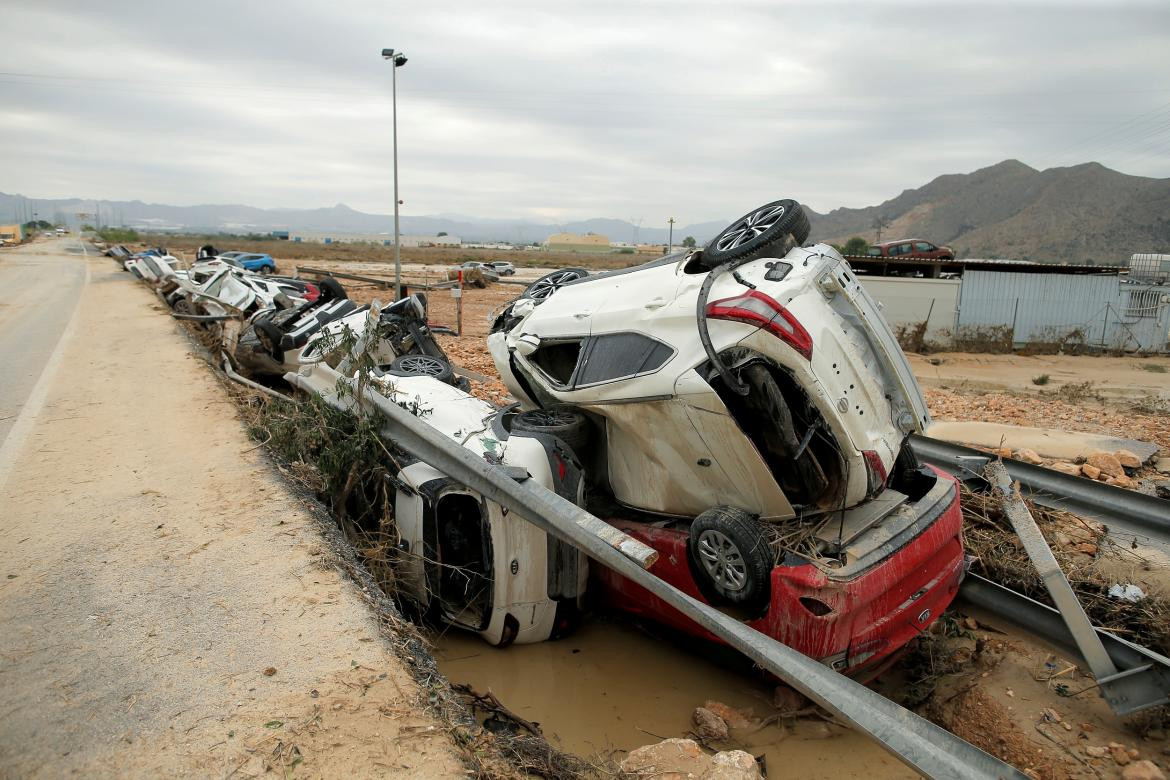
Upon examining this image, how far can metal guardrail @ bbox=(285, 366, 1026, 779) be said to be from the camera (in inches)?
92.4

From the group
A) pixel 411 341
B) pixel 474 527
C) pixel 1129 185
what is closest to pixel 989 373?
pixel 411 341

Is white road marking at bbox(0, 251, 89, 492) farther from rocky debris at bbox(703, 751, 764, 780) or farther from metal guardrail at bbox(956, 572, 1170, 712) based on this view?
metal guardrail at bbox(956, 572, 1170, 712)

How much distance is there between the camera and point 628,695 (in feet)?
13.0

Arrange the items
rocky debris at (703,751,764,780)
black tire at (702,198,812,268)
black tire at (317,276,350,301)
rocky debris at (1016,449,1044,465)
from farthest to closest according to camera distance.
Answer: black tire at (317,276,350,301) → rocky debris at (1016,449,1044,465) → black tire at (702,198,812,268) → rocky debris at (703,751,764,780)

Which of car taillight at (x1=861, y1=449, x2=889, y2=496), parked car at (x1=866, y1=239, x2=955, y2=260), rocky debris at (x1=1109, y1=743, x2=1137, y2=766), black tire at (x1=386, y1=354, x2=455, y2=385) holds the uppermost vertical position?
parked car at (x1=866, y1=239, x2=955, y2=260)

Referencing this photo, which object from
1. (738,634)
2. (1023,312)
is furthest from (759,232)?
(1023,312)

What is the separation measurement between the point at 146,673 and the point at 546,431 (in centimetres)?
226

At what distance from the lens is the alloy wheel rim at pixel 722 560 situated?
11.4 feet

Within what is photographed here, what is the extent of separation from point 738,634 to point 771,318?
1.49 m

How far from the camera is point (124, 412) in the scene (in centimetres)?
657

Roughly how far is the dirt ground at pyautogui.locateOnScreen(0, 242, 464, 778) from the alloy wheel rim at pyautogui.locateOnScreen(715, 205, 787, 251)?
2.73m

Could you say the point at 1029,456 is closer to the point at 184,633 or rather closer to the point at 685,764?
the point at 685,764

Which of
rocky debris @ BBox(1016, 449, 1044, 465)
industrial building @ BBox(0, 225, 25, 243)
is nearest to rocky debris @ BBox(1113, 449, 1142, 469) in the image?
rocky debris @ BBox(1016, 449, 1044, 465)

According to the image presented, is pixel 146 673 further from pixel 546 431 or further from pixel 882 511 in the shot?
pixel 882 511
